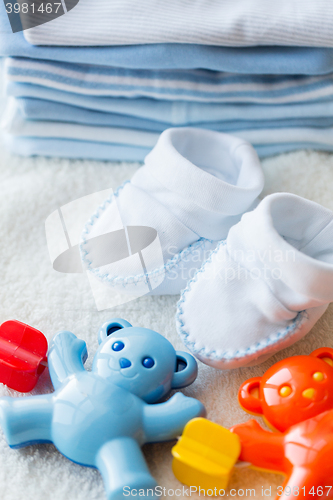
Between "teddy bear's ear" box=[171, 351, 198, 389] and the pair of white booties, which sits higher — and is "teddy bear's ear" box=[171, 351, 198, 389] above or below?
below

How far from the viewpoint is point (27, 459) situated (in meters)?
0.51

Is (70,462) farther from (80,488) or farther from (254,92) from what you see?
(254,92)

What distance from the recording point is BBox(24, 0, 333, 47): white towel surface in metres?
0.70

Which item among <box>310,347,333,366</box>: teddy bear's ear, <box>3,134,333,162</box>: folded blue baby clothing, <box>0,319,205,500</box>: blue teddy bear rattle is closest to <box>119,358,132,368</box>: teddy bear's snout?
<box>0,319,205,500</box>: blue teddy bear rattle

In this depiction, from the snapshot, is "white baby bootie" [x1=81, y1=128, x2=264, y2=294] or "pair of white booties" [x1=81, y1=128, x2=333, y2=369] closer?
"pair of white booties" [x1=81, y1=128, x2=333, y2=369]

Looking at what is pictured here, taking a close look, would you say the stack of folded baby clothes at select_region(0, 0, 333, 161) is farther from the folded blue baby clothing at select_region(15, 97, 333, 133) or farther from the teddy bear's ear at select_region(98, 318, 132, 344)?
the teddy bear's ear at select_region(98, 318, 132, 344)

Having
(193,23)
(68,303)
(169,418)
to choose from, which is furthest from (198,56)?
(169,418)

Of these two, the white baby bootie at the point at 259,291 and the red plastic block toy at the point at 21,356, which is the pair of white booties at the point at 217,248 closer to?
the white baby bootie at the point at 259,291

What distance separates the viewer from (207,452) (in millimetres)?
447

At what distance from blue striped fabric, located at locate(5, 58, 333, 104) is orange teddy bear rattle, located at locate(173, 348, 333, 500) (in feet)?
1.56

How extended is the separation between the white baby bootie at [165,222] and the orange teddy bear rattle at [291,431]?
0.21m

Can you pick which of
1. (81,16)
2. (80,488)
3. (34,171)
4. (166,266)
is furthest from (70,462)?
(81,16)

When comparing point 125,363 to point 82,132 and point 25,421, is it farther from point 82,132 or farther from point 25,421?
point 82,132

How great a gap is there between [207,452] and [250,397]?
9cm
